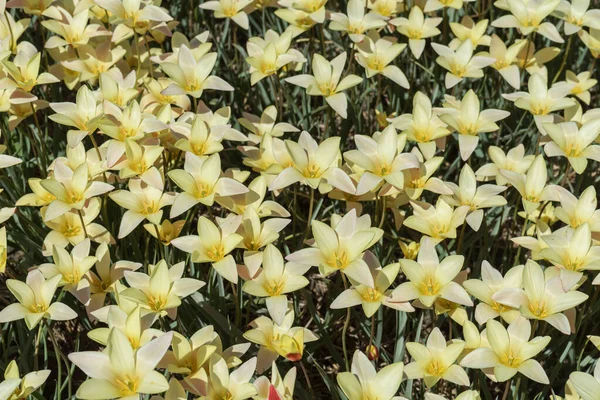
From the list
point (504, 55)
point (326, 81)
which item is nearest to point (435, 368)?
point (326, 81)

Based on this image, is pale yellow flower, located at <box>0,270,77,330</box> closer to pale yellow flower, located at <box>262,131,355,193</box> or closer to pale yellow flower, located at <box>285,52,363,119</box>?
pale yellow flower, located at <box>262,131,355,193</box>

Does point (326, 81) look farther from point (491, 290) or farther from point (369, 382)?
point (369, 382)

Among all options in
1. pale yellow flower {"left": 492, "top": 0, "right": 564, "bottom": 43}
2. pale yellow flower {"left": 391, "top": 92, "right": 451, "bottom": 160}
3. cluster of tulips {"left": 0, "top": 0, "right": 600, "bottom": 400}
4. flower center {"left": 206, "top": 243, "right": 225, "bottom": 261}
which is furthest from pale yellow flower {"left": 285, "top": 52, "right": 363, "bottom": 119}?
flower center {"left": 206, "top": 243, "right": 225, "bottom": 261}

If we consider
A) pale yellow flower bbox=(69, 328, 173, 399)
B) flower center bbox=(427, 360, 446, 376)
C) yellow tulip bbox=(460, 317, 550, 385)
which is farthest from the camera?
flower center bbox=(427, 360, 446, 376)

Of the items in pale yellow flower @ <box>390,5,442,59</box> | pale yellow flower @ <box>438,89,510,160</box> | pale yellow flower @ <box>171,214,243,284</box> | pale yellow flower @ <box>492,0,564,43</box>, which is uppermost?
pale yellow flower @ <box>492,0,564,43</box>

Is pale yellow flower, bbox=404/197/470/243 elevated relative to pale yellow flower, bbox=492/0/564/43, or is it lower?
lower

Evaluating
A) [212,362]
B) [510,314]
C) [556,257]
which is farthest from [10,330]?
[556,257]

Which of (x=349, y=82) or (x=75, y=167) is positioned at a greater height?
(x=349, y=82)

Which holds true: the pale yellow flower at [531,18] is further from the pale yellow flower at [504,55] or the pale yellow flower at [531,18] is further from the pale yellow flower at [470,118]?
the pale yellow flower at [470,118]

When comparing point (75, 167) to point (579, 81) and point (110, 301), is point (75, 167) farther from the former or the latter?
point (579, 81)
